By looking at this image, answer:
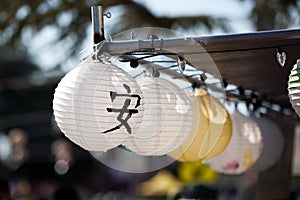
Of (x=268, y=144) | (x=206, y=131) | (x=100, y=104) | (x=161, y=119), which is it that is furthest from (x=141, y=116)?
(x=268, y=144)

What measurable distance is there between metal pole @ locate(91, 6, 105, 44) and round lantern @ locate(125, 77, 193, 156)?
1.36 ft

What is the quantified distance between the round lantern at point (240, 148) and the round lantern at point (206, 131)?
1.49ft

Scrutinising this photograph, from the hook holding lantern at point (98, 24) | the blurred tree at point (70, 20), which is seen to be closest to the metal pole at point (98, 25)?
the hook holding lantern at point (98, 24)

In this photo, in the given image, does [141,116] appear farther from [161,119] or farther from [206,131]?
[206,131]

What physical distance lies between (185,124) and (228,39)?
0.68m

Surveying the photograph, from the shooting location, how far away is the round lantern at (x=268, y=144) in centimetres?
584

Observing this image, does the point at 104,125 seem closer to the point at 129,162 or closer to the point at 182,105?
the point at 182,105

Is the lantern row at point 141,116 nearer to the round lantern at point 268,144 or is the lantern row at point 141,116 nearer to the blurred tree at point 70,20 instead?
the round lantern at point 268,144

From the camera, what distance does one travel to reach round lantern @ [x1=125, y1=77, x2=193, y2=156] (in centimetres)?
430

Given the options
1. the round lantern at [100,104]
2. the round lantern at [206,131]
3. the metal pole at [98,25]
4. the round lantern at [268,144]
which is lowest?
the round lantern at [268,144]

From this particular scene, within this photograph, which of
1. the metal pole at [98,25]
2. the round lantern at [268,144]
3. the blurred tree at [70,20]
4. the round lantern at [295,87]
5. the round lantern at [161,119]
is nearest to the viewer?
the round lantern at [295,87]

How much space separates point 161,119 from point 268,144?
5.95ft

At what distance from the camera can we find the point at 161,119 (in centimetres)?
433

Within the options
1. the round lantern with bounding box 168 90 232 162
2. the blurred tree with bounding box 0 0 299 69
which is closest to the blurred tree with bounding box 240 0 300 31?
the blurred tree with bounding box 0 0 299 69
